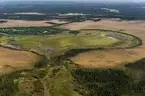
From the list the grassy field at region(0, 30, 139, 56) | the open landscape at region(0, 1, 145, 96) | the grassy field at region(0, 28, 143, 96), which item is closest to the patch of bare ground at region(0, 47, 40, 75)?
the open landscape at region(0, 1, 145, 96)

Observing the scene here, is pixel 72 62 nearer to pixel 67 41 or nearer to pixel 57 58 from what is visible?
pixel 57 58

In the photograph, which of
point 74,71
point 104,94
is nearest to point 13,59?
point 74,71

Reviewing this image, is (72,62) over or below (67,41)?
over

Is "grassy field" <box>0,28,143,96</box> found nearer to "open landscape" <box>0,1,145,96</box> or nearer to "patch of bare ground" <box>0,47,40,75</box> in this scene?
"open landscape" <box>0,1,145,96</box>

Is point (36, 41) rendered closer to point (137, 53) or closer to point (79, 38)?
point (79, 38)

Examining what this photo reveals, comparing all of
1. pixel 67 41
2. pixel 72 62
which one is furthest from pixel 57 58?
pixel 67 41

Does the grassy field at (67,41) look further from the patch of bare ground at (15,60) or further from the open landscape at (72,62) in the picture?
the patch of bare ground at (15,60)

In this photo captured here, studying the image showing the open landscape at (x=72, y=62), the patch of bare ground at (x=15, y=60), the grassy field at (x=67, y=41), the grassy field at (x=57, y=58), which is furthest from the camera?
the grassy field at (x=67, y=41)

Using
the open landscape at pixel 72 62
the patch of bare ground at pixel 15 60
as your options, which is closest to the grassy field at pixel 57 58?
the open landscape at pixel 72 62
